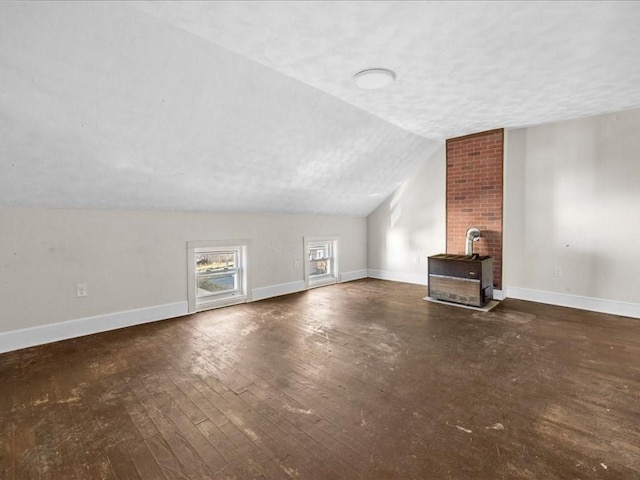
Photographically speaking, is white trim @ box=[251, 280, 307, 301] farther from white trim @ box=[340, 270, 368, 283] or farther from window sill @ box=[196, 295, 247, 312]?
white trim @ box=[340, 270, 368, 283]

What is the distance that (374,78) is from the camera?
263 centimetres

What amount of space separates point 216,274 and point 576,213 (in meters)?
5.07

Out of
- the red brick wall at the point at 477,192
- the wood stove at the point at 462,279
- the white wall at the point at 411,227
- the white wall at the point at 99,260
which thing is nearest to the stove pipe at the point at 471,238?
the wood stove at the point at 462,279

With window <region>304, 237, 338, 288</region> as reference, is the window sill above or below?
below

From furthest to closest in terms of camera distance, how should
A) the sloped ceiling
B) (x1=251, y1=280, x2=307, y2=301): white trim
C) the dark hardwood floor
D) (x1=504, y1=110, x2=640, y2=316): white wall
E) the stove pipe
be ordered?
(x1=251, y1=280, x2=307, y2=301): white trim, the stove pipe, (x1=504, y1=110, x2=640, y2=316): white wall, the sloped ceiling, the dark hardwood floor

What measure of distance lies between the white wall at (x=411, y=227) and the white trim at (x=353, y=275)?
0.18 meters

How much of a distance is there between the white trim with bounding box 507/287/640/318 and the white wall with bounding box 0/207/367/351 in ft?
13.0

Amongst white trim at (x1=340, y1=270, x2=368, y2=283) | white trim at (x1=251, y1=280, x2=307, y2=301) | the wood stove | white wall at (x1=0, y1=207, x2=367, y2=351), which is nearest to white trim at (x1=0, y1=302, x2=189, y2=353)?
white wall at (x1=0, y1=207, x2=367, y2=351)

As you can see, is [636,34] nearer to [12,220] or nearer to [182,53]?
[182,53]

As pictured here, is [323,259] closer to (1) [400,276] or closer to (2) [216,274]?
(1) [400,276]

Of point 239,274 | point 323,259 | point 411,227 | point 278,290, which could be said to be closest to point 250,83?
point 239,274

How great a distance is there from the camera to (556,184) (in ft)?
13.8

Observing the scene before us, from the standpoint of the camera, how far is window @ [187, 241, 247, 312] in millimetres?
4113

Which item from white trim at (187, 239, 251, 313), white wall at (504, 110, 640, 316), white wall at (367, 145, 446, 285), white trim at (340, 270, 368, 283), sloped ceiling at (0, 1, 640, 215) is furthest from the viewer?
white trim at (340, 270, 368, 283)
